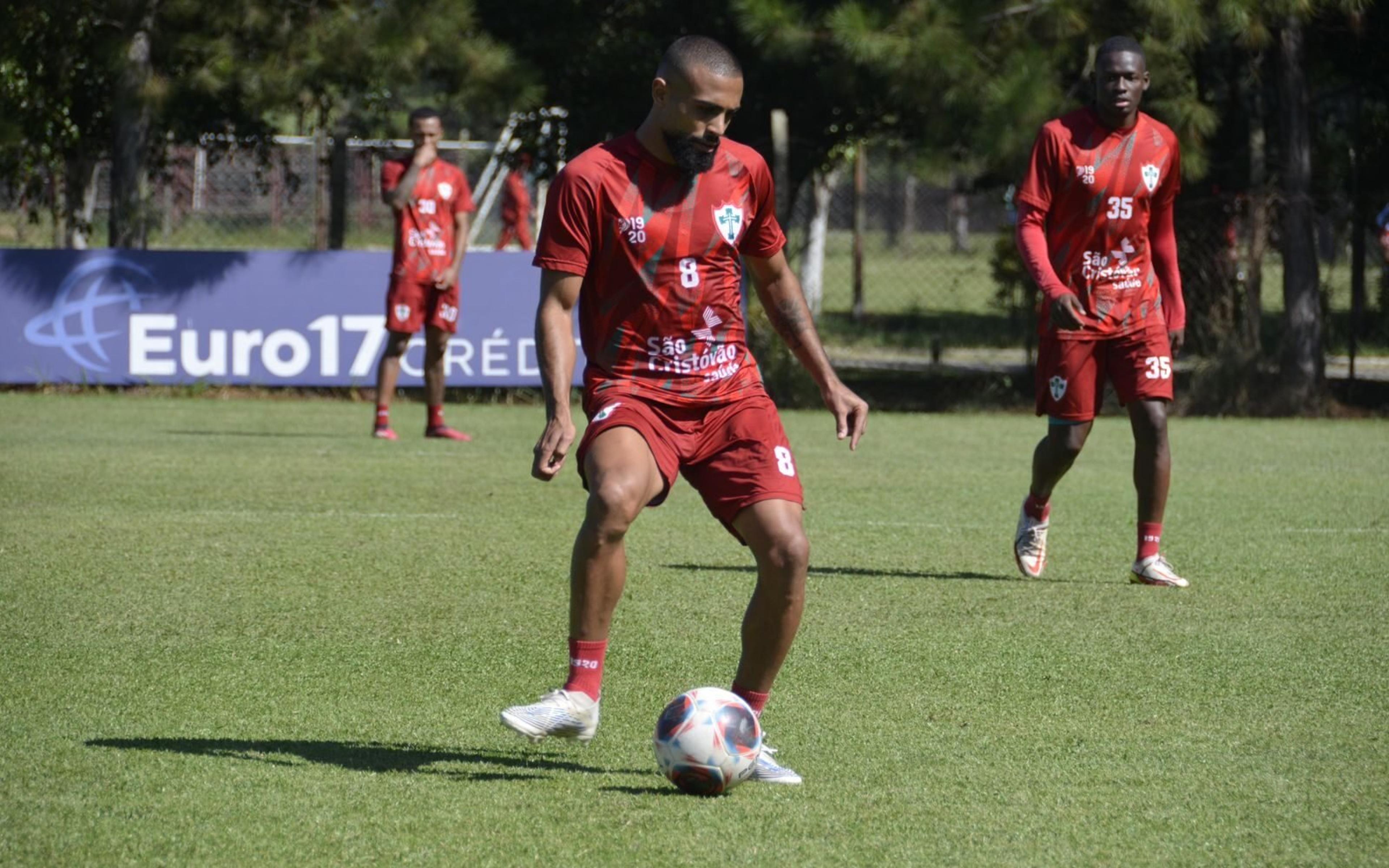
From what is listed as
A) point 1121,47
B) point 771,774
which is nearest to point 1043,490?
point 1121,47

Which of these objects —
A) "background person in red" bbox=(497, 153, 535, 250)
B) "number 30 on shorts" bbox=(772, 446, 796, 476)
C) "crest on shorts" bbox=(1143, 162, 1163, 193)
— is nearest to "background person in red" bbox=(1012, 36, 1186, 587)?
"crest on shorts" bbox=(1143, 162, 1163, 193)

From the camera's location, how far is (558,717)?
14.5 feet

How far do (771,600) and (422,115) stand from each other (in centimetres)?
884

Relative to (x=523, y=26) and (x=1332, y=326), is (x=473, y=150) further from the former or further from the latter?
(x=1332, y=326)

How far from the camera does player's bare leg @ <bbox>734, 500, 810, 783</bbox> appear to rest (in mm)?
4379

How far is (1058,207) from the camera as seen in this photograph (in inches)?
294

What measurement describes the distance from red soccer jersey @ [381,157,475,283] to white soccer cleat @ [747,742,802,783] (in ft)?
28.8

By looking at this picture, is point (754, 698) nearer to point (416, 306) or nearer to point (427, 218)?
point (416, 306)

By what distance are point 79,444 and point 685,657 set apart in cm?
751

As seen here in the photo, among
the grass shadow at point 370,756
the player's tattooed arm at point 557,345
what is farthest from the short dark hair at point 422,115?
the grass shadow at point 370,756

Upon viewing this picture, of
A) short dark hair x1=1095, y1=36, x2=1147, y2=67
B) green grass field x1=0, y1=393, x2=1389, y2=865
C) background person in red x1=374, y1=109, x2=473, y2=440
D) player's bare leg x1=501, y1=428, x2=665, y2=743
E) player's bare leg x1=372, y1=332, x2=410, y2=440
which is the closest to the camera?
green grass field x1=0, y1=393, x2=1389, y2=865

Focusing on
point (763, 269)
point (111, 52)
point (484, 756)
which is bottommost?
point (484, 756)

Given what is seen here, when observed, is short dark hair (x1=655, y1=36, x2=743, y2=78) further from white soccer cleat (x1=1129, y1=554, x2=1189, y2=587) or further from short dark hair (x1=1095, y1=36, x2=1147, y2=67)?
white soccer cleat (x1=1129, y1=554, x2=1189, y2=587)

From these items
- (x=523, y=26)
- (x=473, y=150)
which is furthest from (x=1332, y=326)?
(x=473, y=150)
